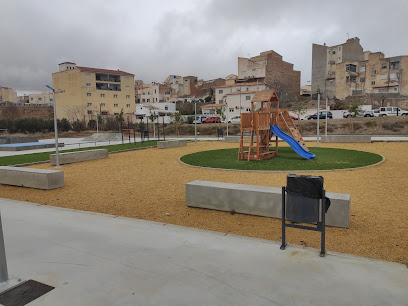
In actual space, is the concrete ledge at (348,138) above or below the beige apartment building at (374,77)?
below

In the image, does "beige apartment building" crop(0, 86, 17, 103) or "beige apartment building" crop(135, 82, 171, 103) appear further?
"beige apartment building" crop(0, 86, 17, 103)

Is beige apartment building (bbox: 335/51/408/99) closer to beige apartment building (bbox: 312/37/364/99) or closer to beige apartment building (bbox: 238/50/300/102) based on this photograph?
beige apartment building (bbox: 312/37/364/99)

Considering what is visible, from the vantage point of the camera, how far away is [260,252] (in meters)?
4.58

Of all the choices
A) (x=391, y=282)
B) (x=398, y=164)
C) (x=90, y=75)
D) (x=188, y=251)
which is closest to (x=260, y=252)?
(x=188, y=251)

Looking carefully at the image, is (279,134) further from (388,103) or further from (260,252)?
(388,103)

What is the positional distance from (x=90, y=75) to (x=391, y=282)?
77.8m

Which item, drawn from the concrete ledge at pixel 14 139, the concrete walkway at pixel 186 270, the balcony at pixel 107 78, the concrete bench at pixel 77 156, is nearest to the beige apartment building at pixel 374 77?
the balcony at pixel 107 78

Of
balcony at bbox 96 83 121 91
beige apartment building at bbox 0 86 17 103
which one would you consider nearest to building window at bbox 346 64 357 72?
balcony at bbox 96 83 121 91

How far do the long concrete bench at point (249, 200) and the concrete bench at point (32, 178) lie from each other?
511 centimetres

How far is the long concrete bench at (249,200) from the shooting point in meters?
5.88

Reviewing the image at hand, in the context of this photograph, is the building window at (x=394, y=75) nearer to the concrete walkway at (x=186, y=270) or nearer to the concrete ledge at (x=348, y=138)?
the concrete ledge at (x=348, y=138)

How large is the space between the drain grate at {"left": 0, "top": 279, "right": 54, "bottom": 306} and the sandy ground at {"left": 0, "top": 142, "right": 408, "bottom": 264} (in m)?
3.06

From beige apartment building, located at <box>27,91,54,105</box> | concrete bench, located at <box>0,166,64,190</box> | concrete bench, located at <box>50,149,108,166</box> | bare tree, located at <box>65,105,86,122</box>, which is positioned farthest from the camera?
beige apartment building, located at <box>27,91,54,105</box>

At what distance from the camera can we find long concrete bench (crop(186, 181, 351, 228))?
588 cm
